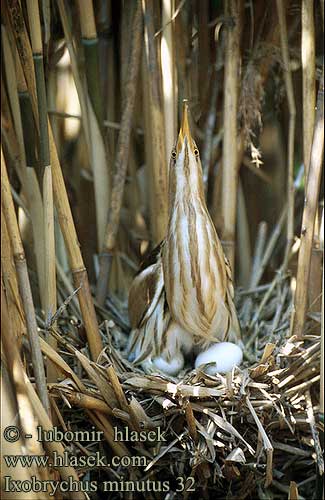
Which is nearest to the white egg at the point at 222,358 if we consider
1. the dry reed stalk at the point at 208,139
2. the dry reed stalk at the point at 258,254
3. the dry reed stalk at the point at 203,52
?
the dry reed stalk at the point at 258,254

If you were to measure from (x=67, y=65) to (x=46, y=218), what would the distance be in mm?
894

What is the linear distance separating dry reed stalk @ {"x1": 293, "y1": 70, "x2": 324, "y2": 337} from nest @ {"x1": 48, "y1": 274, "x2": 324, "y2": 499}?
0.22ft

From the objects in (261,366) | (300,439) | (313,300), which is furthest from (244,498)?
(313,300)

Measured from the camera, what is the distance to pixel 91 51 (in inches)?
76.2

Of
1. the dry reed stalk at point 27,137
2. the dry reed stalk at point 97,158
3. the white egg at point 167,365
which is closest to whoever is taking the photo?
the dry reed stalk at point 27,137

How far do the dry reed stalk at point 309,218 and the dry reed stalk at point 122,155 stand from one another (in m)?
0.46

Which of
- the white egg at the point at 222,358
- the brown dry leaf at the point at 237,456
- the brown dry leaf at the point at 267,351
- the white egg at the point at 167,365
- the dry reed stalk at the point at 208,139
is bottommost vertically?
the brown dry leaf at the point at 237,456

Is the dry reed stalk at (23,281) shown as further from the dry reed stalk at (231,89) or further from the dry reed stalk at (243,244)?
the dry reed stalk at (243,244)

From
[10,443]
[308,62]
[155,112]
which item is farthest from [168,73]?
[10,443]

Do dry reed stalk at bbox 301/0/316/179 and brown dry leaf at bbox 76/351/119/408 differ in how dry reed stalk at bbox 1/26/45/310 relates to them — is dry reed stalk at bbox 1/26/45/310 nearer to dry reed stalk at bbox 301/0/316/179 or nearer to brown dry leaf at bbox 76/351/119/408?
brown dry leaf at bbox 76/351/119/408

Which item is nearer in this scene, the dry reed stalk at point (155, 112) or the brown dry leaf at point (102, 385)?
the brown dry leaf at point (102, 385)

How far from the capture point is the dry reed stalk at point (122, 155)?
76.1 inches

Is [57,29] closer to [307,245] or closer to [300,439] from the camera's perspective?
[307,245]

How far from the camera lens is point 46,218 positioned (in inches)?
62.1
